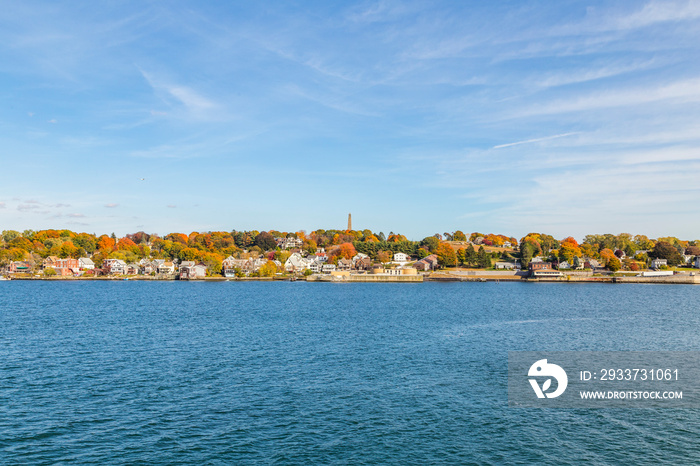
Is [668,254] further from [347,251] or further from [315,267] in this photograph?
[315,267]

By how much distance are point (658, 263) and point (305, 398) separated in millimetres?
178321

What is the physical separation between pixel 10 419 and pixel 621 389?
3089 cm

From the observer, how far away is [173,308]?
6725 centimetres

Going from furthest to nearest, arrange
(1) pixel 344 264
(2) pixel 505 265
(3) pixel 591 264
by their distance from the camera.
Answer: (2) pixel 505 265 < (1) pixel 344 264 < (3) pixel 591 264

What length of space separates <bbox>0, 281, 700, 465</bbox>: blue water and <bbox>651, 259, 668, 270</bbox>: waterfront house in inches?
5276

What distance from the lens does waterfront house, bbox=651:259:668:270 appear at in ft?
537

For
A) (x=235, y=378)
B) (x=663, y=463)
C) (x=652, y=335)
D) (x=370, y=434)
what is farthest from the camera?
(x=652, y=335)

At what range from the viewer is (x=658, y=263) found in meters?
165

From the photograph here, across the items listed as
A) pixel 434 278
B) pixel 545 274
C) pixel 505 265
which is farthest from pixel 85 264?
pixel 545 274

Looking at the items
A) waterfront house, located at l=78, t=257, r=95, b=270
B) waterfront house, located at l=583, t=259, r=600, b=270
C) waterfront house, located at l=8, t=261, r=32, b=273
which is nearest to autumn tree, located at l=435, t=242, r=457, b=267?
waterfront house, located at l=583, t=259, r=600, b=270

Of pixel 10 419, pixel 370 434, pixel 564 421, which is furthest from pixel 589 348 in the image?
pixel 10 419

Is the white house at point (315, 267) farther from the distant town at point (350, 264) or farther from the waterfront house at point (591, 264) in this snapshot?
the waterfront house at point (591, 264)

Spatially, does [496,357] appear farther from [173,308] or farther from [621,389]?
[173,308]

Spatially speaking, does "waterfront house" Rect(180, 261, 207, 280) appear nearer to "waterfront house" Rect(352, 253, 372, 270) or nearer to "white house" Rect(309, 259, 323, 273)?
"white house" Rect(309, 259, 323, 273)
